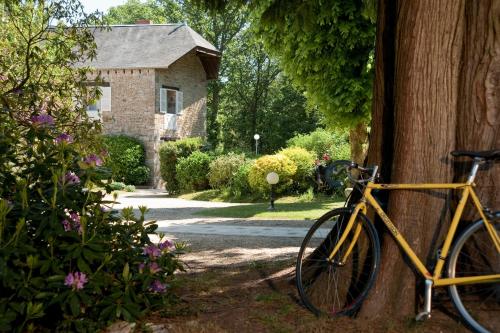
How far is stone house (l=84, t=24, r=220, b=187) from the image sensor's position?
27656 millimetres

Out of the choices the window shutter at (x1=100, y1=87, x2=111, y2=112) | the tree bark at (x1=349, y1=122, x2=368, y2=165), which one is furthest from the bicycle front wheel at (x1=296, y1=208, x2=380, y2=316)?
the window shutter at (x1=100, y1=87, x2=111, y2=112)

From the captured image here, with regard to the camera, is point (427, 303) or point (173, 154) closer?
point (427, 303)

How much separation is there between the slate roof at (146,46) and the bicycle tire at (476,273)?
24.2 m

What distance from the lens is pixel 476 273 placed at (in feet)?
12.9

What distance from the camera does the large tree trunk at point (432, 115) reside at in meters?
3.98

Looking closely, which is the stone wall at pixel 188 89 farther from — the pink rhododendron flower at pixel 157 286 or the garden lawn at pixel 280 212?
the pink rhododendron flower at pixel 157 286

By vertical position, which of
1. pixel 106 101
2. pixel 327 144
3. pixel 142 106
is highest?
pixel 106 101

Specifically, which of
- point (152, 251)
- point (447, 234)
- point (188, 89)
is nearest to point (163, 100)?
point (188, 89)

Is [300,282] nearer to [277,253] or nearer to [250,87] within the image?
[277,253]

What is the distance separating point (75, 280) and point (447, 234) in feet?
8.31

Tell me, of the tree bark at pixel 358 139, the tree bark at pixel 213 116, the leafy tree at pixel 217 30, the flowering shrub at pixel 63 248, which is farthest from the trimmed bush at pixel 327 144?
the leafy tree at pixel 217 30

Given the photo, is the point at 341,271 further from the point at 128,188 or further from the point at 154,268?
the point at 128,188

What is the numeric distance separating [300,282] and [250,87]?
39442mm

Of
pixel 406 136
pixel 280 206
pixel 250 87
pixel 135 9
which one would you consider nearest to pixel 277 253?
pixel 406 136
